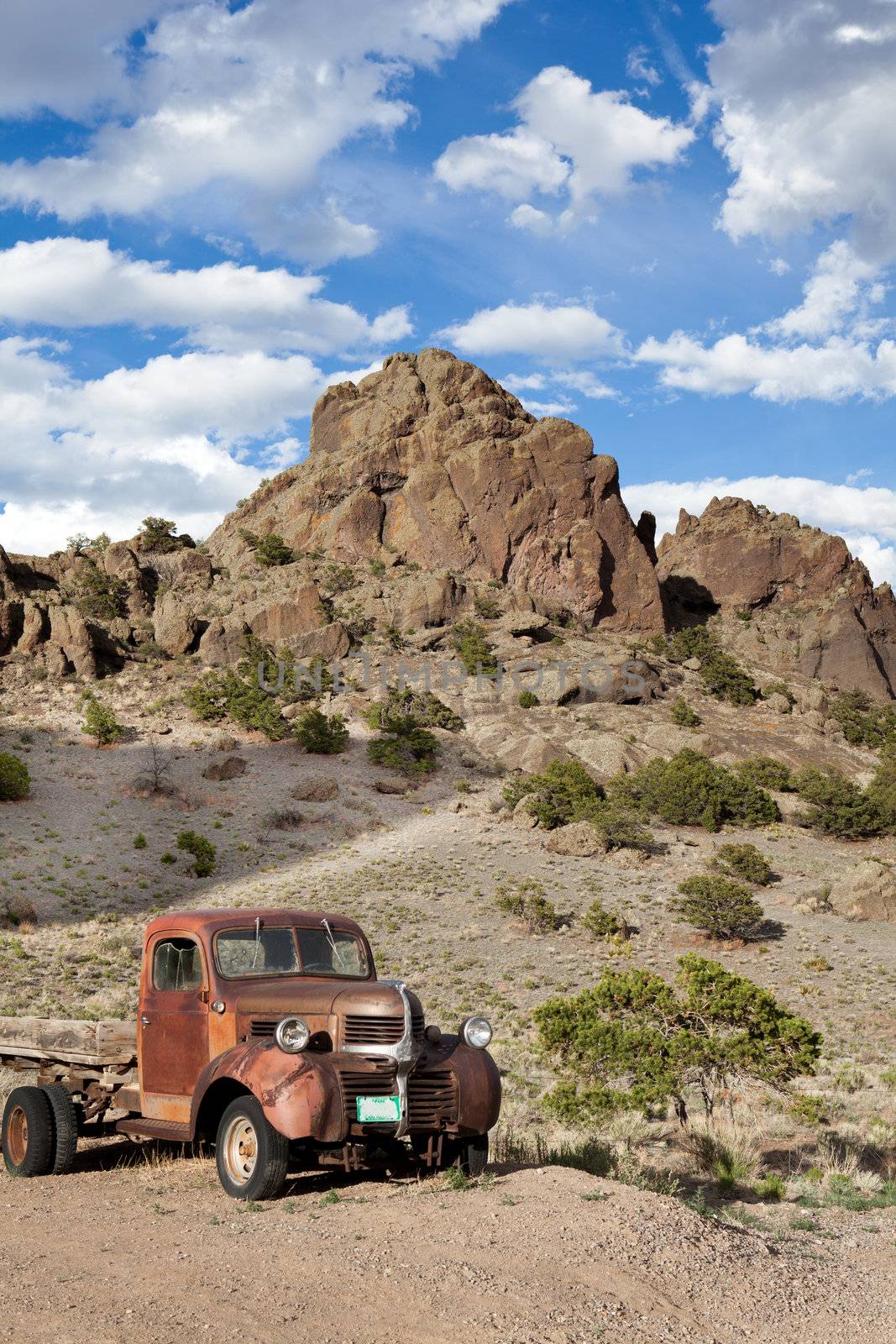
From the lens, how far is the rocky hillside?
229 ft

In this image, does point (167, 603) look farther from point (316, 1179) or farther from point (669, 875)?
point (316, 1179)

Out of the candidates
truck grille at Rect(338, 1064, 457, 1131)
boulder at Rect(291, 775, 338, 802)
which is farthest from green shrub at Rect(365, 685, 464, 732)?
truck grille at Rect(338, 1064, 457, 1131)

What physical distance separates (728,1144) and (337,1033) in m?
6.15

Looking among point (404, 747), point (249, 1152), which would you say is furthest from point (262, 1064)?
point (404, 747)

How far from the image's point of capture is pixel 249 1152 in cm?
792

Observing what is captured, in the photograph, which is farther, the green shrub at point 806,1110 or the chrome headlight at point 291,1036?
the green shrub at point 806,1110

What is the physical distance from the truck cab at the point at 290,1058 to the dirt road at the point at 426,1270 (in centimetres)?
40

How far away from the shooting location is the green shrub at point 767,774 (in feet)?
178

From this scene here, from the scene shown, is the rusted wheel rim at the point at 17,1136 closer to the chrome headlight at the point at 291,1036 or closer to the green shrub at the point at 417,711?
the chrome headlight at the point at 291,1036

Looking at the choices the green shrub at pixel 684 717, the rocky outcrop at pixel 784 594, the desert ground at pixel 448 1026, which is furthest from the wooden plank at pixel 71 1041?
the rocky outcrop at pixel 784 594

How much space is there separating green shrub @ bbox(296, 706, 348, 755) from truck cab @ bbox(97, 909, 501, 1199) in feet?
145

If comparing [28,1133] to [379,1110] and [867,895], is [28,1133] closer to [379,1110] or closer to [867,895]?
[379,1110]

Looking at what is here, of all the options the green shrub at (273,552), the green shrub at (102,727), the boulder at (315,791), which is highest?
the green shrub at (273,552)

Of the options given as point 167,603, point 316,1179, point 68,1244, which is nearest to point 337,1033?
point 316,1179
